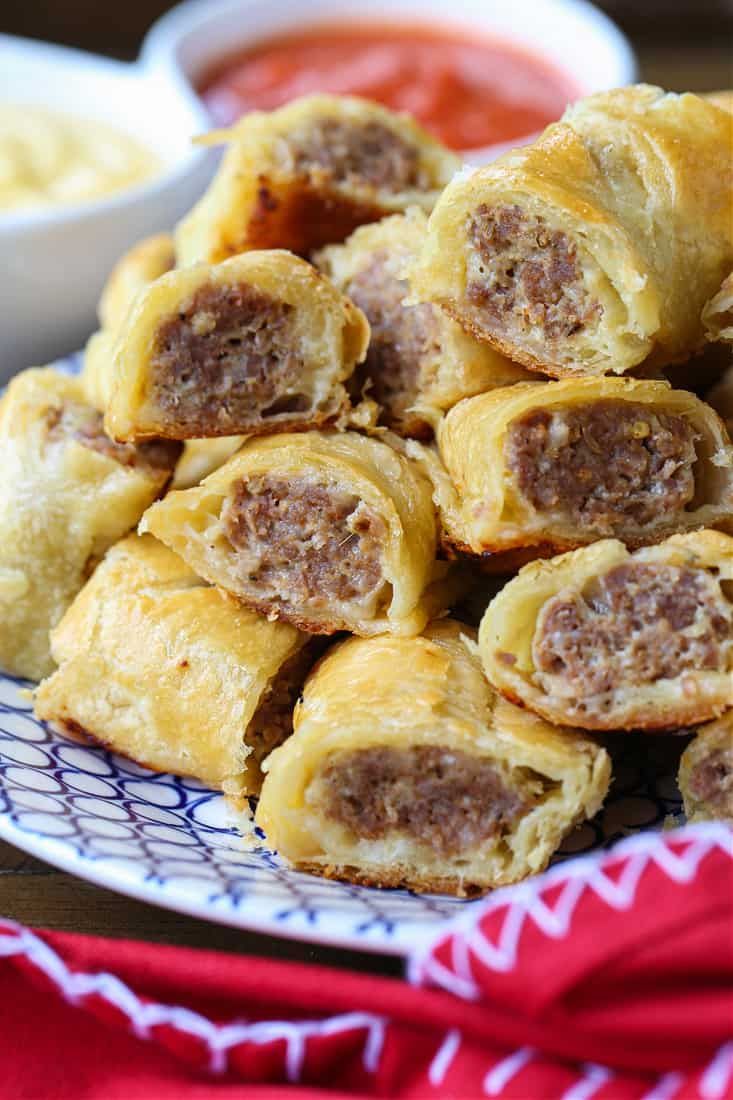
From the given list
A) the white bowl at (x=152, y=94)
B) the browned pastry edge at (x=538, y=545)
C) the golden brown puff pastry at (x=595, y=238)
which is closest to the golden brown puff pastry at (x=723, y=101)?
the golden brown puff pastry at (x=595, y=238)

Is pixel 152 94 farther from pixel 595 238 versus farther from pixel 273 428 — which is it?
pixel 595 238

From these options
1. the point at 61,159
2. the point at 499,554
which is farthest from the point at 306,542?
the point at 61,159

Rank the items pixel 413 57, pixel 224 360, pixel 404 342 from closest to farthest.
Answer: pixel 224 360
pixel 404 342
pixel 413 57

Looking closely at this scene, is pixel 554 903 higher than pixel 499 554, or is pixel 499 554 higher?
pixel 499 554

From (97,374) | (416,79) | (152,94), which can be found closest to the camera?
(97,374)

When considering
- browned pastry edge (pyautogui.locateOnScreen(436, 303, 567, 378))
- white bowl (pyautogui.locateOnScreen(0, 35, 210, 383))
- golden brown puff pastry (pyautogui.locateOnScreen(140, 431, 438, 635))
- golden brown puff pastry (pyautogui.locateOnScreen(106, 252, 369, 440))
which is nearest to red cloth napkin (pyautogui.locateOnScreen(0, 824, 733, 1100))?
golden brown puff pastry (pyautogui.locateOnScreen(140, 431, 438, 635))

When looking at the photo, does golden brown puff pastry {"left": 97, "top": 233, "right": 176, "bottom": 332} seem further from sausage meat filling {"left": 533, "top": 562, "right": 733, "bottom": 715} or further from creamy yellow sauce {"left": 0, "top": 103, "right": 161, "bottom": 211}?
sausage meat filling {"left": 533, "top": 562, "right": 733, "bottom": 715}

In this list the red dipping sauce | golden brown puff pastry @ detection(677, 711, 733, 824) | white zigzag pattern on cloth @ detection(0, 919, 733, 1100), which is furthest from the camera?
the red dipping sauce

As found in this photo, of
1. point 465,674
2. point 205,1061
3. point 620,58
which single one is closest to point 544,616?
point 465,674
